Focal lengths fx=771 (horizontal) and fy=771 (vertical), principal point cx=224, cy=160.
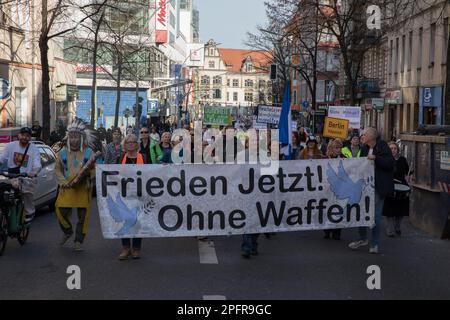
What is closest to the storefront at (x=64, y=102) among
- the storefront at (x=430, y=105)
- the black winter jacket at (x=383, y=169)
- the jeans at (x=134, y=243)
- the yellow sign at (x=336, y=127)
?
the storefront at (x=430, y=105)

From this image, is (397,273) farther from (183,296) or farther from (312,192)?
A: (183,296)

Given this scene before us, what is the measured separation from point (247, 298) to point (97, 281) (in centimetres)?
184

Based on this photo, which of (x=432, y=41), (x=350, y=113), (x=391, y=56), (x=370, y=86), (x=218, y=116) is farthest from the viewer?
(x=370, y=86)

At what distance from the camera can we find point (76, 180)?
10.6m

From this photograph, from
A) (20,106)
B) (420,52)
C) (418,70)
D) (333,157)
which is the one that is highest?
(420,52)

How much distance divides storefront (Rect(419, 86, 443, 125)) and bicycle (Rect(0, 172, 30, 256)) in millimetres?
27049

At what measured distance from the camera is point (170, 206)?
33.4ft

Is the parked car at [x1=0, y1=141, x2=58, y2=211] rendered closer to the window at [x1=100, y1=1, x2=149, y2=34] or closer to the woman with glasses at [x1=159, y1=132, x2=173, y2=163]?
the woman with glasses at [x1=159, y1=132, x2=173, y2=163]

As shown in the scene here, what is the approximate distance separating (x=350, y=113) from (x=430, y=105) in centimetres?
1408

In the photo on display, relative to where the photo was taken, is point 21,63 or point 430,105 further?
point 430,105

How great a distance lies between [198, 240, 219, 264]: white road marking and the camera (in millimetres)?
10012

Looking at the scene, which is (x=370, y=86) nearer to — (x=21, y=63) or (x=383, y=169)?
(x=21, y=63)

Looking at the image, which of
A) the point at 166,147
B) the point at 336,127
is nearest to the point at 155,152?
the point at 166,147

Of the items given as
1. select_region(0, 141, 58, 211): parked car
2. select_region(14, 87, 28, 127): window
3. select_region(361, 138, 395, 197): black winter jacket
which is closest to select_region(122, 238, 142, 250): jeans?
select_region(361, 138, 395, 197): black winter jacket
